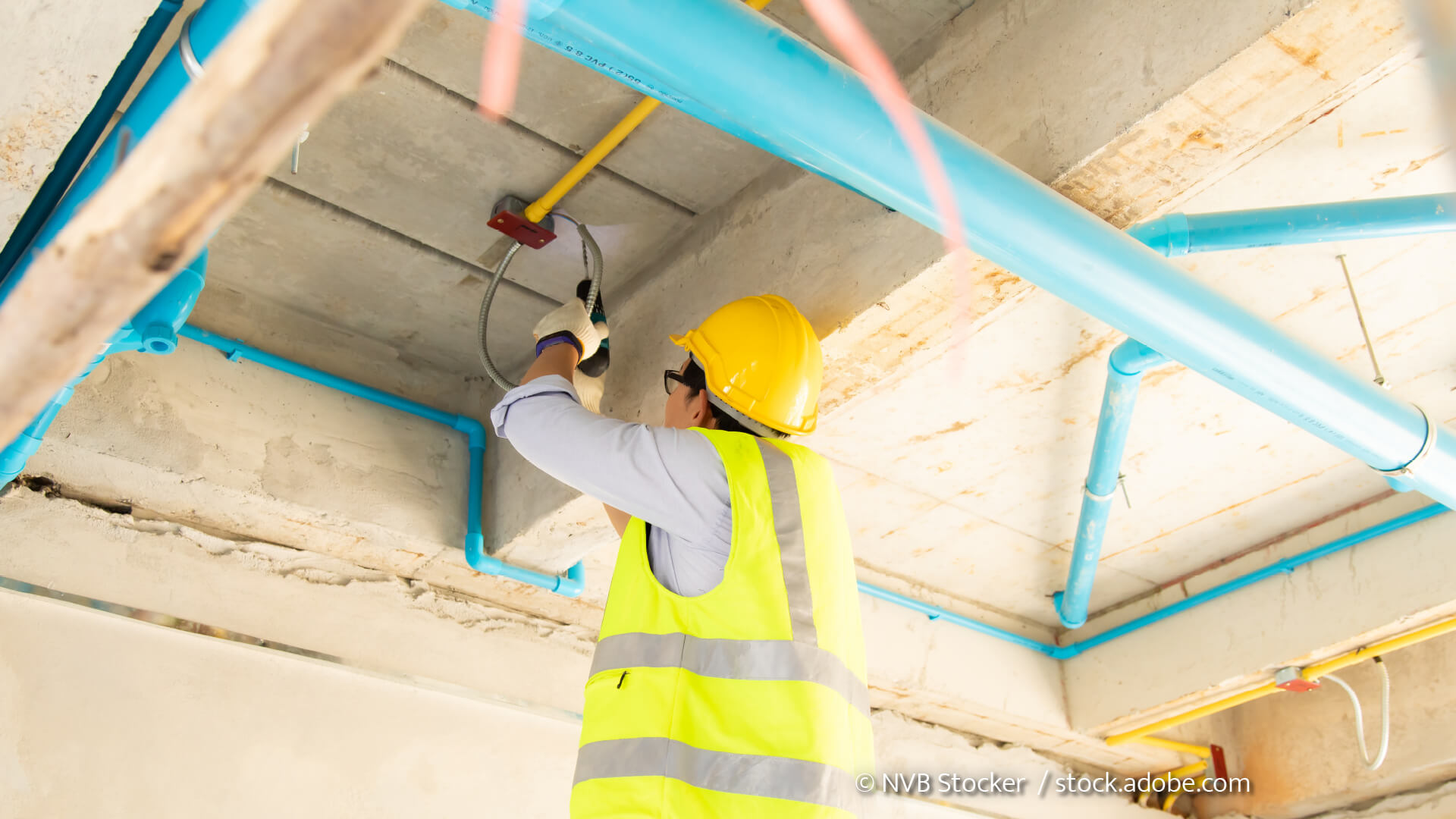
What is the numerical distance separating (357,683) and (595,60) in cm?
172

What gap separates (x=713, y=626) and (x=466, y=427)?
1.47m

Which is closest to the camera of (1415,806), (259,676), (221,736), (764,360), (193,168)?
(193,168)

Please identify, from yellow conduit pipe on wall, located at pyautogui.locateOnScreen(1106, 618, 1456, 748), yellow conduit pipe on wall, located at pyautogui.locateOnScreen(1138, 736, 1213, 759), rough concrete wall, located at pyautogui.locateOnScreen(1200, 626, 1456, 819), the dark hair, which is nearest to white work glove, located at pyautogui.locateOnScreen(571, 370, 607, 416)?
the dark hair

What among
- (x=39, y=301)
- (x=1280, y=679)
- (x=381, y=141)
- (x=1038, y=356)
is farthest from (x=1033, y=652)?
(x=39, y=301)

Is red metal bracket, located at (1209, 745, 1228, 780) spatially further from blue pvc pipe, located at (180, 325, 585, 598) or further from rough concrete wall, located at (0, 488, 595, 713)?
blue pvc pipe, located at (180, 325, 585, 598)

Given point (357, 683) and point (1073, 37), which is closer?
point (1073, 37)

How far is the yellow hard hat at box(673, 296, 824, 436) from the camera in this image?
187 centimetres

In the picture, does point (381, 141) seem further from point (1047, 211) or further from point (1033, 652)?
point (1033, 652)

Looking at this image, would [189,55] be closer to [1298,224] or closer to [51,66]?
[51,66]

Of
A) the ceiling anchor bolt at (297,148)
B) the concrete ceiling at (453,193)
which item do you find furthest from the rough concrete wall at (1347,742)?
the ceiling anchor bolt at (297,148)

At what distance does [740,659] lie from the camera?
1465 millimetres

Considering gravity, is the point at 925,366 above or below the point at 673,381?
above

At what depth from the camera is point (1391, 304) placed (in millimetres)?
2355

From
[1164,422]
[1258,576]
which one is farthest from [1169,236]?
[1258,576]
